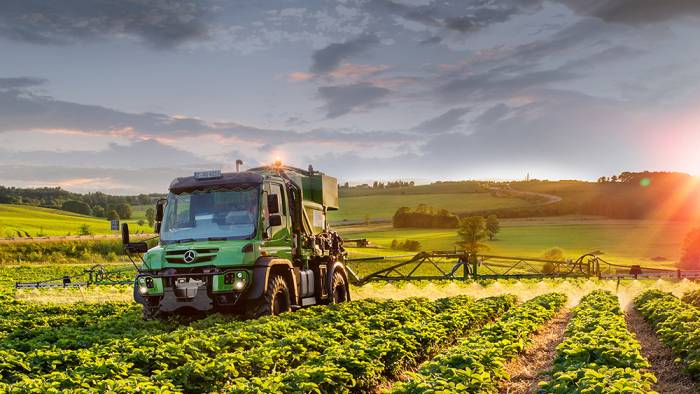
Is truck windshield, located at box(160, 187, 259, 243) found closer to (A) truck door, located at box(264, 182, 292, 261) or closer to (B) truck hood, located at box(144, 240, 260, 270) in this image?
(B) truck hood, located at box(144, 240, 260, 270)

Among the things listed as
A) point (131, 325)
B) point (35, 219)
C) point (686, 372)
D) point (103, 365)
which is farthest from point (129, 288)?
point (35, 219)

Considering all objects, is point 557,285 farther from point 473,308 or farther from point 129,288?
Answer: point 129,288

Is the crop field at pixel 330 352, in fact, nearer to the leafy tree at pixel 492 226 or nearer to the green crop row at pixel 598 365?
the green crop row at pixel 598 365

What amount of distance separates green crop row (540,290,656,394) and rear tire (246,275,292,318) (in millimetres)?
7175

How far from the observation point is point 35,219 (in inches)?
4387

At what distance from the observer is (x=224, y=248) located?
1622 cm

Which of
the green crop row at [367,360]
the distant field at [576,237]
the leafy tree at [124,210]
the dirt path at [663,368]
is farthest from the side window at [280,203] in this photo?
the leafy tree at [124,210]

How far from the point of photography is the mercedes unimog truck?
16.2 m

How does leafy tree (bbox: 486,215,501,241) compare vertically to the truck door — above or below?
below

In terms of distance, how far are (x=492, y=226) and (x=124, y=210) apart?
64560 mm

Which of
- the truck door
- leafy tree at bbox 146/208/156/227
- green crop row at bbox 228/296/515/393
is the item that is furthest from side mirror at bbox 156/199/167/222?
green crop row at bbox 228/296/515/393

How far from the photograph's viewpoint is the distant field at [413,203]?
111 meters

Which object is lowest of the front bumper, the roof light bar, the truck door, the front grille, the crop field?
the crop field

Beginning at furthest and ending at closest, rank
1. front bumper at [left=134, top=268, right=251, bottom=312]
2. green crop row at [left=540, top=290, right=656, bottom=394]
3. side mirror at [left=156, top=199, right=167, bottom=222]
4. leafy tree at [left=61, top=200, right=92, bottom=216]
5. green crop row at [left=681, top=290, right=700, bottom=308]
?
leafy tree at [left=61, top=200, right=92, bottom=216] → green crop row at [left=681, top=290, right=700, bottom=308] → side mirror at [left=156, top=199, right=167, bottom=222] → front bumper at [left=134, top=268, right=251, bottom=312] → green crop row at [left=540, top=290, right=656, bottom=394]
